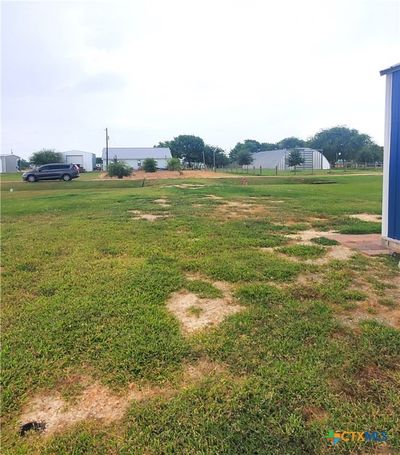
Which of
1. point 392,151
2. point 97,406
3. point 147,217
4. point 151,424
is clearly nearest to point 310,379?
point 151,424

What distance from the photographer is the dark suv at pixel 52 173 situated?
94.9 ft

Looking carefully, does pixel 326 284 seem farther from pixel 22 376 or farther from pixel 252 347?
pixel 22 376

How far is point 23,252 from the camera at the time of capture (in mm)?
4914

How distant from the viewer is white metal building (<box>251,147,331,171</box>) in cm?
6956

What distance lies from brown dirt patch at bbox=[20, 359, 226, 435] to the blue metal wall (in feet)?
12.6

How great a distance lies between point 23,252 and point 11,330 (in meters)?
2.49

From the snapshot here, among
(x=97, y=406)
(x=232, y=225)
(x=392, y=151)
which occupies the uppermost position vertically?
(x=392, y=151)

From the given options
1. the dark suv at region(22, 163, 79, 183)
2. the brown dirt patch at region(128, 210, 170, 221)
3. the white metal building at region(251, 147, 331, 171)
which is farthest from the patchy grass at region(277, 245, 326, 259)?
the white metal building at region(251, 147, 331, 171)

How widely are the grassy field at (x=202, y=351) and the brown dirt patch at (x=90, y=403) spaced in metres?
0.01

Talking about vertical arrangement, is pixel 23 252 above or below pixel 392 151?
→ below

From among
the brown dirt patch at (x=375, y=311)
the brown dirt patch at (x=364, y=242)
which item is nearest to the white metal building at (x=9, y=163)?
the brown dirt patch at (x=364, y=242)

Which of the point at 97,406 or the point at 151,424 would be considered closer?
the point at 151,424

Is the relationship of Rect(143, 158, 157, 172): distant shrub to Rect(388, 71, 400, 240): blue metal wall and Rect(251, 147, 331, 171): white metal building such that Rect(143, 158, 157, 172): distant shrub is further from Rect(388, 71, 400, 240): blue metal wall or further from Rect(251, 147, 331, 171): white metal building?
Rect(388, 71, 400, 240): blue metal wall

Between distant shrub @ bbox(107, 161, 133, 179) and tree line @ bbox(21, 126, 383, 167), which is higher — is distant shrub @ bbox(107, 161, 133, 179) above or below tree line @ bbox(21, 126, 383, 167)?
below
